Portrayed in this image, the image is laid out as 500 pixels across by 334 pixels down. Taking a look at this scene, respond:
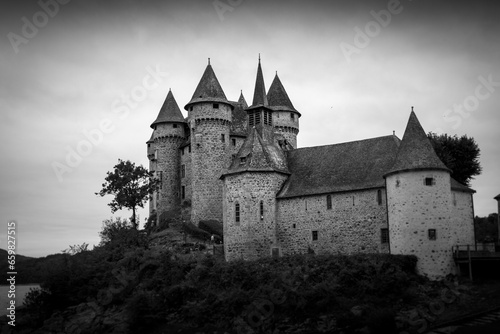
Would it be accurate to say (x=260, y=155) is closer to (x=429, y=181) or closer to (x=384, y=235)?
(x=384, y=235)

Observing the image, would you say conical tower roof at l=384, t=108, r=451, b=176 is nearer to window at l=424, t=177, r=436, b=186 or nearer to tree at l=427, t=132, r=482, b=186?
window at l=424, t=177, r=436, b=186

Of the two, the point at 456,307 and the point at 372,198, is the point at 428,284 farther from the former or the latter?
the point at 372,198

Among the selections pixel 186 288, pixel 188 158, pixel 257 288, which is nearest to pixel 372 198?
pixel 257 288

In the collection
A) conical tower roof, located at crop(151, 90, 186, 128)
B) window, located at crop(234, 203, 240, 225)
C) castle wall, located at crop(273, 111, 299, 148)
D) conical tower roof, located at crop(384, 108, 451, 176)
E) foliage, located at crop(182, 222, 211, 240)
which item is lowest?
foliage, located at crop(182, 222, 211, 240)

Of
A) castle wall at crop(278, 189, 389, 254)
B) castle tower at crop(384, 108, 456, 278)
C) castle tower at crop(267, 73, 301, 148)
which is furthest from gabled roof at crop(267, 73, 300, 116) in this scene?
castle tower at crop(384, 108, 456, 278)

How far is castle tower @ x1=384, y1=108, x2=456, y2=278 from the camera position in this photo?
41000 millimetres

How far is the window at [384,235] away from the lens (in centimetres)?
4578

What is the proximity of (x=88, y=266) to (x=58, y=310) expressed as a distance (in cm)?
468

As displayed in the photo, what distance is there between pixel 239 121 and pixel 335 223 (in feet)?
67.8

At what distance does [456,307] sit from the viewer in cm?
3581

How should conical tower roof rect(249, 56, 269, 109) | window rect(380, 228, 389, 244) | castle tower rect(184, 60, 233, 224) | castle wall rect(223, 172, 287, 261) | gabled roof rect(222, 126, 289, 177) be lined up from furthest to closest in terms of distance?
castle tower rect(184, 60, 233, 224) < conical tower roof rect(249, 56, 269, 109) < gabled roof rect(222, 126, 289, 177) < castle wall rect(223, 172, 287, 261) < window rect(380, 228, 389, 244)

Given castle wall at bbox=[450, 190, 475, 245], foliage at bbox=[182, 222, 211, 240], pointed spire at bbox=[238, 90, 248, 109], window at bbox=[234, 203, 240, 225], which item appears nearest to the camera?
castle wall at bbox=[450, 190, 475, 245]

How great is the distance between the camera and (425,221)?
136ft

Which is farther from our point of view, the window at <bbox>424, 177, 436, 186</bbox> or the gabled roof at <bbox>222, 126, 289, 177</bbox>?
the gabled roof at <bbox>222, 126, 289, 177</bbox>
